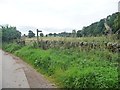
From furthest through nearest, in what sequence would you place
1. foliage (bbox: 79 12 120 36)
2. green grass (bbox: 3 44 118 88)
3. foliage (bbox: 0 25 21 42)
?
foliage (bbox: 0 25 21 42) < foliage (bbox: 79 12 120 36) < green grass (bbox: 3 44 118 88)

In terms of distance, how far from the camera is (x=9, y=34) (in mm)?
51938

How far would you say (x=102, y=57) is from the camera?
13594 millimetres

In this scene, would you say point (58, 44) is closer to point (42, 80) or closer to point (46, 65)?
point (46, 65)

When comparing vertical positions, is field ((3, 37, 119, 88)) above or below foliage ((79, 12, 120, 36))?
below

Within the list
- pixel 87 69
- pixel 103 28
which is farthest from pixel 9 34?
pixel 87 69

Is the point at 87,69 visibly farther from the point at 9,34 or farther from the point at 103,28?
the point at 9,34

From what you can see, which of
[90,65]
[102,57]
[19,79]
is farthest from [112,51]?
[19,79]

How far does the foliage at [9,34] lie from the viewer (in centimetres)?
5128

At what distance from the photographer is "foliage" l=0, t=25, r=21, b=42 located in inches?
2019

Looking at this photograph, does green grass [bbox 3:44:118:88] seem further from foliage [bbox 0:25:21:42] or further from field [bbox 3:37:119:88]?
foliage [bbox 0:25:21:42]

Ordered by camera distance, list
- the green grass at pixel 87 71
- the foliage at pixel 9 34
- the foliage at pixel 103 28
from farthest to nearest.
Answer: the foliage at pixel 9 34 → the foliage at pixel 103 28 → the green grass at pixel 87 71

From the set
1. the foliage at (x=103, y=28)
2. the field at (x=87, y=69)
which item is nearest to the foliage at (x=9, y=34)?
the foliage at (x=103, y=28)

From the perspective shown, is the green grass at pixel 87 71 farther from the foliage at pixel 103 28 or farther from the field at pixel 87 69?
the foliage at pixel 103 28

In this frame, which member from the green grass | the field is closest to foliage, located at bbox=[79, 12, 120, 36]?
the field
